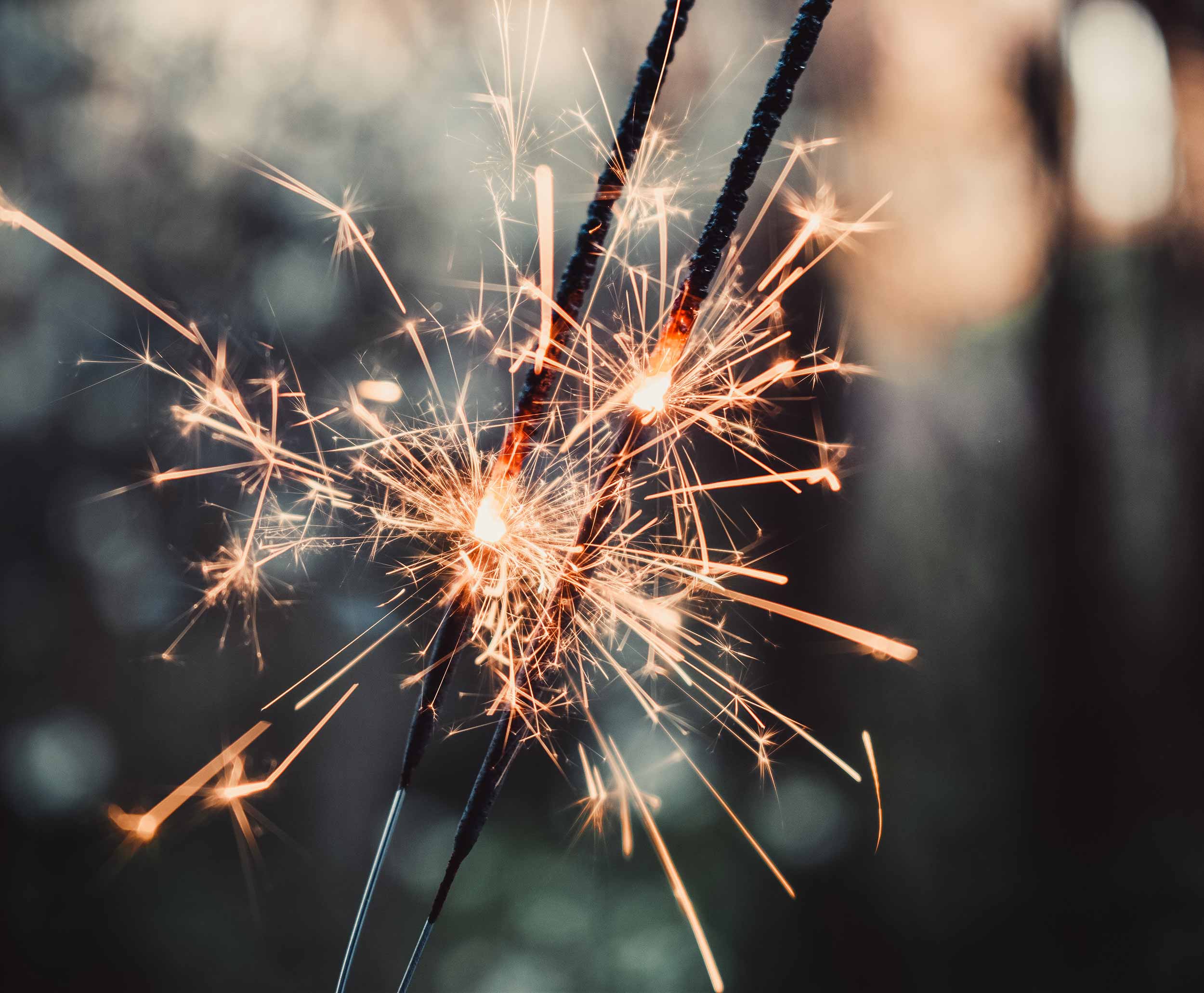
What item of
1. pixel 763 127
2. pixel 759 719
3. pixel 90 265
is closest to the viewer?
pixel 763 127

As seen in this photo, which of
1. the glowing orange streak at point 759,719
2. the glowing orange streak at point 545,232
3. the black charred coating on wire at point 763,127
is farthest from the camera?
the glowing orange streak at point 759,719

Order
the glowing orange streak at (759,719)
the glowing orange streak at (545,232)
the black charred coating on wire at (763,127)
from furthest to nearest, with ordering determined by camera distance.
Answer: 1. the glowing orange streak at (759,719)
2. the glowing orange streak at (545,232)
3. the black charred coating on wire at (763,127)

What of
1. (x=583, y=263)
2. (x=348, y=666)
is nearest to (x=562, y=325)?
(x=583, y=263)

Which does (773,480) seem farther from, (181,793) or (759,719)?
(181,793)

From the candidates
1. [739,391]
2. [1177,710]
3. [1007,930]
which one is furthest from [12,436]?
[1177,710]

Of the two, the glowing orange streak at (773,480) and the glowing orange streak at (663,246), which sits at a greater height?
the glowing orange streak at (663,246)

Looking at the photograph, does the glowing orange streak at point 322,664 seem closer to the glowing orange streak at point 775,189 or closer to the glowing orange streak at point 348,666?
the glowing orange streak at point 348,666

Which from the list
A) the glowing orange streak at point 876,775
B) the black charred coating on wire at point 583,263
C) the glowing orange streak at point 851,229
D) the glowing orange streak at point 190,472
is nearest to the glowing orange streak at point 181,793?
the glowing orange streak at point 190,472

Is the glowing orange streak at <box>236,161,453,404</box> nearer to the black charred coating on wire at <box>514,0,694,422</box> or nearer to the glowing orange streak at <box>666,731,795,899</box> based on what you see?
the black charred coating on wire at <box>514,0,694,422</box>
